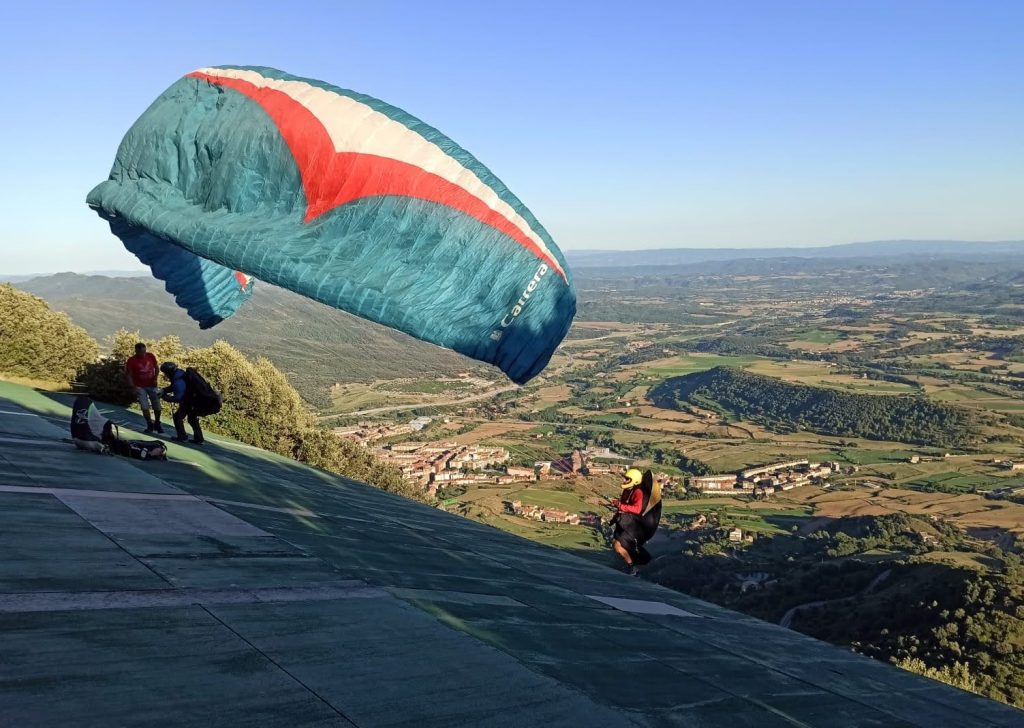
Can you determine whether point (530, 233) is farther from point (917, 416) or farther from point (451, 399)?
point (451, 399)

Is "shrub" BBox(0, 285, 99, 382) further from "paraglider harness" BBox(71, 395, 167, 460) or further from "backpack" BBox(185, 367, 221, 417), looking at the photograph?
Answer: "paraglider harness" BBox(71, 395, 167, 460)

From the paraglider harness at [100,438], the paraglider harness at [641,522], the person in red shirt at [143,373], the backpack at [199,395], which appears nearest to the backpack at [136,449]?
the paraglider harness at [100,438]

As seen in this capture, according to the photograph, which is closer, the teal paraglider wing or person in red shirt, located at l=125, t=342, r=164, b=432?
the teal paraglider wing

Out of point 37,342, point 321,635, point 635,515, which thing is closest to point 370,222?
point 635,515

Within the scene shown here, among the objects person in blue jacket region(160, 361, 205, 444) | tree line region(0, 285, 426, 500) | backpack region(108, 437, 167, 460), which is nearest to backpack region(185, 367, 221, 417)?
person in blue jacket region(160, 361, 205, 444)

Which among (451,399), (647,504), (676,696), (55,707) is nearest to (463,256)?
(647,504)

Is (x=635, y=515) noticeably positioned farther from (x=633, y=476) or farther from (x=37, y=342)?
(x=37, y=342)
